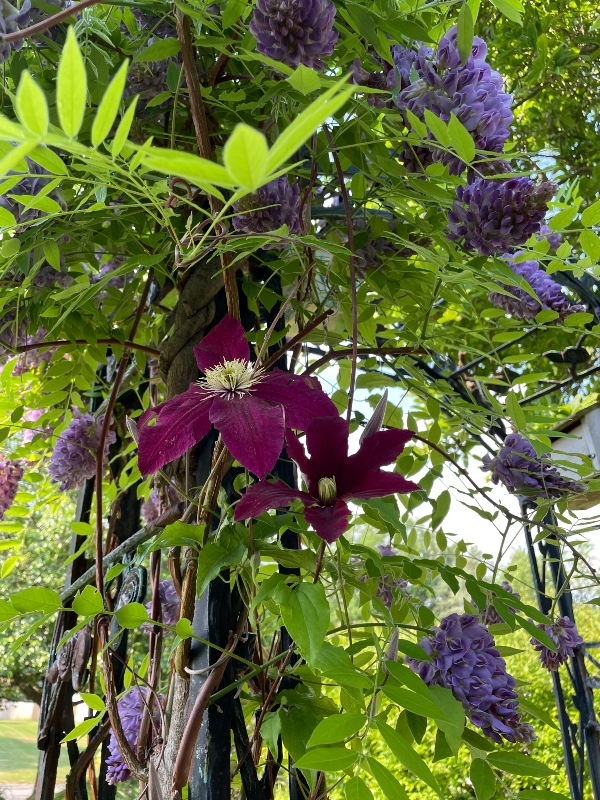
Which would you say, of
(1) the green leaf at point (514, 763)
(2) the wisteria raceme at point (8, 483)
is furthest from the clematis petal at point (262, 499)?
(2) the wisteria raceme at point (8, 483)

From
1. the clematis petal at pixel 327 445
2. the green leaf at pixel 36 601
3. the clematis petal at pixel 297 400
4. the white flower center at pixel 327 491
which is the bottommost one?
the green leaf at pixel 36 601

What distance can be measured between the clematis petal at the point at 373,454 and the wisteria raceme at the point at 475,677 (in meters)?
0.13

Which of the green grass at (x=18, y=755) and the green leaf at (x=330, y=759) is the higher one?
the green leaf at (x=330, y=759)

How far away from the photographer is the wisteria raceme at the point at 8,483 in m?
0.85

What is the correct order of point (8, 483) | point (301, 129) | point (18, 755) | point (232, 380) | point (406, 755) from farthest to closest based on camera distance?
point (18, 755), point (8, 483), point (232, 380), point (406, 755), point (301, 129)

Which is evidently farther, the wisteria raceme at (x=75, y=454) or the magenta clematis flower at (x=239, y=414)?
the wisteria raceme at (x=75, y=454)

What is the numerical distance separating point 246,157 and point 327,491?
0.23 meters

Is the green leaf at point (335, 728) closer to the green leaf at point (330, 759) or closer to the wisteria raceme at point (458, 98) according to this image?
the green leaf at point (330, 759)

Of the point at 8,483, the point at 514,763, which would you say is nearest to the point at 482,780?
the point at 514,763

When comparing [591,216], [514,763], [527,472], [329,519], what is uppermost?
[591,216]

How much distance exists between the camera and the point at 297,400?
0.40 m

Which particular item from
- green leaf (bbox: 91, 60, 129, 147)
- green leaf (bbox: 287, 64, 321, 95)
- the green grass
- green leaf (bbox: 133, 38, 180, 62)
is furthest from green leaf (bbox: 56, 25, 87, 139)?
the green grass

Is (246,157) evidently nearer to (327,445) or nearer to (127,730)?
(327,445)

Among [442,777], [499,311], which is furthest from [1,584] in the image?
[499,311]
